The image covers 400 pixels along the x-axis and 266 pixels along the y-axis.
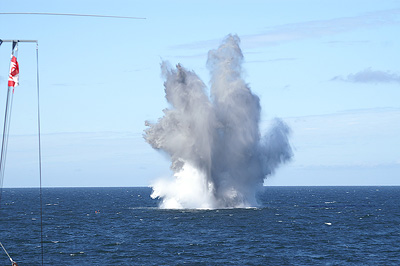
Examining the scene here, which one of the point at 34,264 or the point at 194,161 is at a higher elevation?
the point at 194,161

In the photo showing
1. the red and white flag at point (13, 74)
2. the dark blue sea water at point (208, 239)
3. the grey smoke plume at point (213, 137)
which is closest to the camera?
the red and white flag at point (13, 74)

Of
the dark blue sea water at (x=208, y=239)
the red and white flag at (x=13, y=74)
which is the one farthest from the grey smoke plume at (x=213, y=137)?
the red and white flag at (x=13, y=74)

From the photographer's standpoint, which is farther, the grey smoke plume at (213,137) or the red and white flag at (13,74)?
the grey smoke plume at (213,137)

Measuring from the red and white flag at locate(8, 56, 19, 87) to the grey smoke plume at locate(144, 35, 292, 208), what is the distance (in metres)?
75.2

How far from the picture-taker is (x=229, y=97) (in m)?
109

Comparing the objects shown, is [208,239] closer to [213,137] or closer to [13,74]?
[213,137]

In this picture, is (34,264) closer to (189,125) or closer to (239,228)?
(239,228)

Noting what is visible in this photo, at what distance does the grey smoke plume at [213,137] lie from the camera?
106688 mm

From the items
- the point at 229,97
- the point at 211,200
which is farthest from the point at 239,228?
the point at 229,97

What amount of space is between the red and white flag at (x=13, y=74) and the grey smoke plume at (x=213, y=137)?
75199 mm

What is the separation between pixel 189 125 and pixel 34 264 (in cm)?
5504

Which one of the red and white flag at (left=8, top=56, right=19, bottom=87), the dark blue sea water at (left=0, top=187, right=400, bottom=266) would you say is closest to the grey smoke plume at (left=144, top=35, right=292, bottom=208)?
the dark blue sea water at (left=0, top=187, right=400, bottom=266)

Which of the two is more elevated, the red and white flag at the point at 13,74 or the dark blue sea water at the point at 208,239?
the red and white flag at the point at 13,74

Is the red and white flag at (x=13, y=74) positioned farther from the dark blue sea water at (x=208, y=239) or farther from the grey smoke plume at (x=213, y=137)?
the grey smoke plume at (x=213, y=137)
